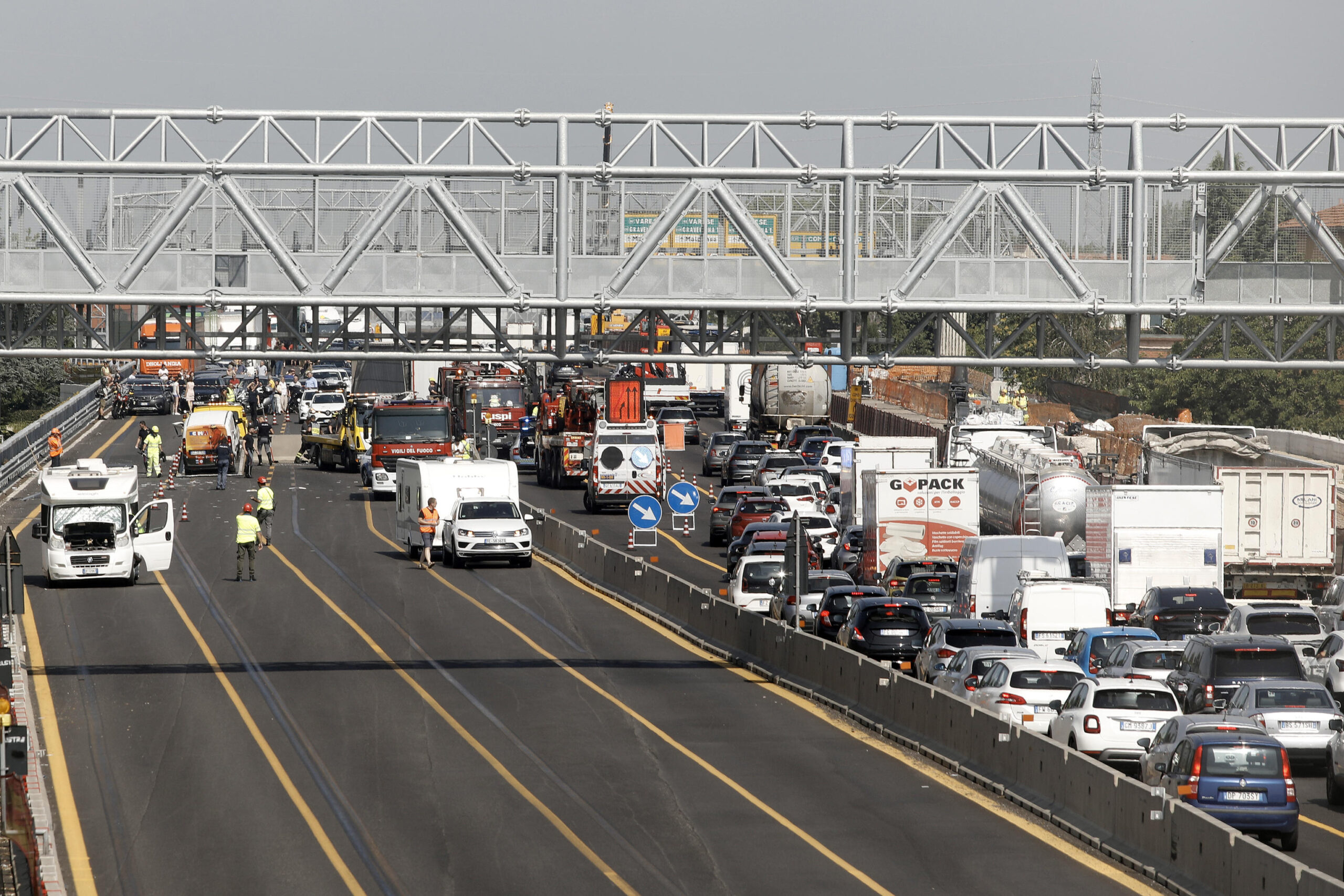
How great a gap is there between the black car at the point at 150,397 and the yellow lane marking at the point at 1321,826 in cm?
7251

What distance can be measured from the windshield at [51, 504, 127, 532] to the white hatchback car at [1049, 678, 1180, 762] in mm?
24565

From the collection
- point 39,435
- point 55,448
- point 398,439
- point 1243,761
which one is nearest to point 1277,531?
point 1243,761

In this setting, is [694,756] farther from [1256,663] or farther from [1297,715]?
[1256,663]

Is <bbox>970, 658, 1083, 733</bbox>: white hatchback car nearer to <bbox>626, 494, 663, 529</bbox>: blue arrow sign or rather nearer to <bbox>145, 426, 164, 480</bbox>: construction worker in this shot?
<bbox>626, 494, 663, 529</bbox>: blue arrow sign

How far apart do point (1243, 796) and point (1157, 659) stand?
7.92 m

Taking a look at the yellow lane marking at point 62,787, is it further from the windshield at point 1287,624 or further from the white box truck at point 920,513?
the windshield at point 1287,624

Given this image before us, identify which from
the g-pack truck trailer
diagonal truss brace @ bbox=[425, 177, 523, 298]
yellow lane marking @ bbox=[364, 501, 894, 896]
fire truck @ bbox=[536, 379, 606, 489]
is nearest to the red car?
yellow lane marking @ bbox=[364, 501, 894, 896]

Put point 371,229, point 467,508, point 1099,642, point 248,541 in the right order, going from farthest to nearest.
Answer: point 467,508 < point 248,541 < point 1099,642 < point 371,229

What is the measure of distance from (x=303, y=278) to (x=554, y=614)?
13.4m

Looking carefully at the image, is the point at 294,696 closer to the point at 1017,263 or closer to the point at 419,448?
the point at 1017,263

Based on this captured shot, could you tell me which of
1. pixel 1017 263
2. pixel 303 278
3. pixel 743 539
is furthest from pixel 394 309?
pixel 743 539

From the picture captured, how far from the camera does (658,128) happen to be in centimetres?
2453

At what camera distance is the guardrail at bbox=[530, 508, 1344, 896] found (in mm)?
16406

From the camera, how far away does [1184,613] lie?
31453 millimetres
